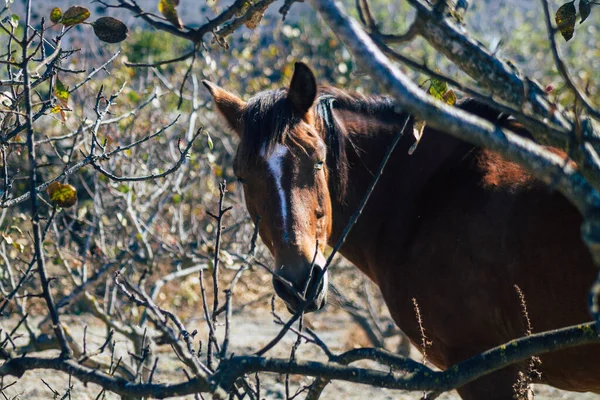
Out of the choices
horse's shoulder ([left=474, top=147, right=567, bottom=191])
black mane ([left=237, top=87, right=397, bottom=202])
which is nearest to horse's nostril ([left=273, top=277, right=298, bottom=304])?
black mane ([left=237, top=87, right=397, bottom=202])

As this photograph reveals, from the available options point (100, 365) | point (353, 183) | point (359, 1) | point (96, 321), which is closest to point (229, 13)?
point (359, 1)

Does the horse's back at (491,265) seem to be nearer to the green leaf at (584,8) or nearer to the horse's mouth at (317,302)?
the horse's mouth at (317,302)

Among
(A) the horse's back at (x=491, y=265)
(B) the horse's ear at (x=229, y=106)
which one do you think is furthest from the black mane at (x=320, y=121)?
(A) the horse's back at (x=491, y=265)

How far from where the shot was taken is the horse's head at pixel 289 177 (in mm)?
2941

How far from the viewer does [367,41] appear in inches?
63.2

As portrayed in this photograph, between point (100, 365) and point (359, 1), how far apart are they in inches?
134

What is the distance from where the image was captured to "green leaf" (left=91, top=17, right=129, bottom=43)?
2.40m

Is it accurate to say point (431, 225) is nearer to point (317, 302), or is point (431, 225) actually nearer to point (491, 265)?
point (491, 265)

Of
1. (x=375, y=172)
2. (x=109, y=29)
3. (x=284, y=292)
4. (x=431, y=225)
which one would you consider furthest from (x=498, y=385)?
(x=109, y=29)

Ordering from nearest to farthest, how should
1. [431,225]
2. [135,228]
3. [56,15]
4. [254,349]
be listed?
1. [56,15]
2. [431,225]
3. [135,228]
4. [254,349]

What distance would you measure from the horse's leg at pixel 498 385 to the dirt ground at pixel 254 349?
224 cm

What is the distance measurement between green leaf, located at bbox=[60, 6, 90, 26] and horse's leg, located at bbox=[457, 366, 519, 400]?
7.40 feet

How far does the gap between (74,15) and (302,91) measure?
4.04 feet

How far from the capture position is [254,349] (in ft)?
21.4
